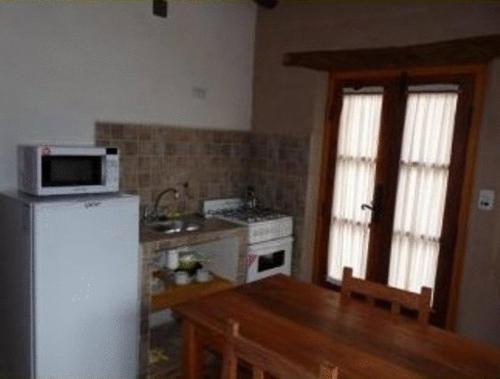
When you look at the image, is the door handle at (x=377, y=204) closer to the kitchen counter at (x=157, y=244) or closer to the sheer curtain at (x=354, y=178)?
the sheer curtain at (x=354, y=178)

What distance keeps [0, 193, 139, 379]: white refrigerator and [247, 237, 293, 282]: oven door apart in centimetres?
102

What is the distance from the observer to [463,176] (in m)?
2.85

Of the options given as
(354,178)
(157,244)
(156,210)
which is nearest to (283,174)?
(354,178)

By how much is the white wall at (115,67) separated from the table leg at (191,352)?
1537 millimetres

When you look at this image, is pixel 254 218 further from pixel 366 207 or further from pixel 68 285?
pixel 68 285

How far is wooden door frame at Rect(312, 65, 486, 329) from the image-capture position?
9.11ft

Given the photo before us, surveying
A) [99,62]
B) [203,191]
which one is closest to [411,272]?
[203,191]

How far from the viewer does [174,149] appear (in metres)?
3.32

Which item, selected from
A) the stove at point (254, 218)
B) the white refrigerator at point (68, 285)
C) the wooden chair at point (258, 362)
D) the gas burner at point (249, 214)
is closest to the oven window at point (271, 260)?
the stove at point (254, 218)

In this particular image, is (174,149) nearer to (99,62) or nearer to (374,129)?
(99,62)

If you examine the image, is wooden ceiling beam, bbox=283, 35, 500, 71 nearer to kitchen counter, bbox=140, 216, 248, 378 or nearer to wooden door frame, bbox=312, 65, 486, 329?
wooden door frame, bbox=312, 65, 486, 329

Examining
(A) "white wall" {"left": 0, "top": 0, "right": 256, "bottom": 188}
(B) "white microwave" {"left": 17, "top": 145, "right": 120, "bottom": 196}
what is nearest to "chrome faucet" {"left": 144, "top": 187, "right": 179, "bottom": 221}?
(A) "white wall" {"left": 0, "top": 0, "right": 256, "bottom": 188}

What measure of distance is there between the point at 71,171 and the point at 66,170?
0.09 ft

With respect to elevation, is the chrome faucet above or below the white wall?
below
